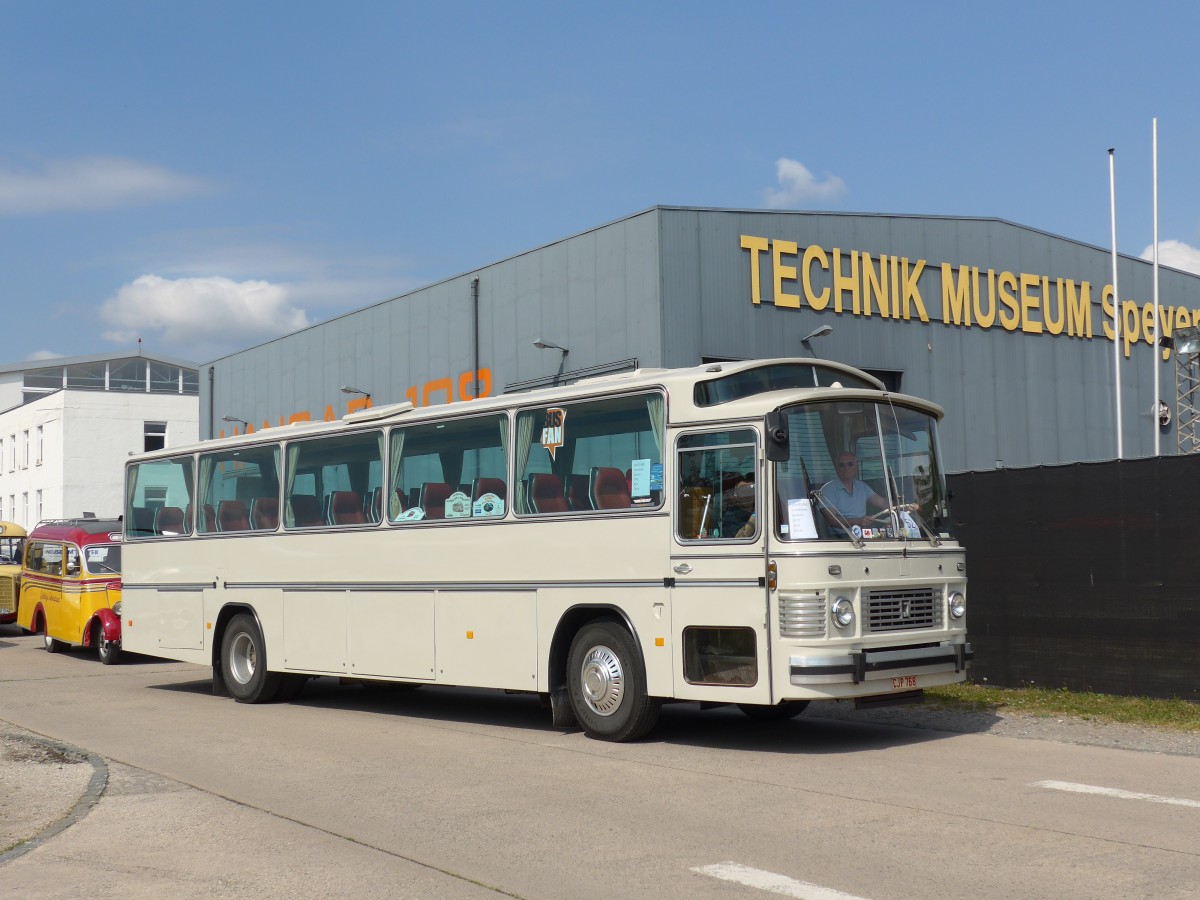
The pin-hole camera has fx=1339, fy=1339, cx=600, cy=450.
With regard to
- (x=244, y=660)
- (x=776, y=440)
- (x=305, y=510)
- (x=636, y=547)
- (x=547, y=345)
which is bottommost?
(x=244, y=660)

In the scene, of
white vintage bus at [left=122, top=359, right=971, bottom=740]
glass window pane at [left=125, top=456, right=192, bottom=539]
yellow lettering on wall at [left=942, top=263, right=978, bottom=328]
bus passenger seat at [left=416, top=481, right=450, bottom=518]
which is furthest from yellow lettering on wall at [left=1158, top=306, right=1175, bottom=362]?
bus passenger seat at [left=416, top=481, right=450, bottom=518]

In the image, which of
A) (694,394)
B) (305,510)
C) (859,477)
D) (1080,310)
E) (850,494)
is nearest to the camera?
(850,494)

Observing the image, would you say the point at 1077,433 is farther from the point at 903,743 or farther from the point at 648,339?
the point at 903,743

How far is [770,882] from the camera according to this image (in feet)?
20.8

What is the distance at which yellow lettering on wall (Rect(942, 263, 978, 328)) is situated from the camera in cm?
3109

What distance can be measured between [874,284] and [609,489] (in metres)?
19.4

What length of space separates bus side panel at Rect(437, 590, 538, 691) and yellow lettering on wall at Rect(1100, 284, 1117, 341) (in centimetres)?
2711

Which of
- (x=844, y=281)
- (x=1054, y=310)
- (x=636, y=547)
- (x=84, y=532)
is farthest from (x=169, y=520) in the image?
(x=1054, y=310)

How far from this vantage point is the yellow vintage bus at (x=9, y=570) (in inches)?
1170

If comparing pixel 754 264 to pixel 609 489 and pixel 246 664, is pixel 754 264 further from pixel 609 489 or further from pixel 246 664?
pixel 609 489

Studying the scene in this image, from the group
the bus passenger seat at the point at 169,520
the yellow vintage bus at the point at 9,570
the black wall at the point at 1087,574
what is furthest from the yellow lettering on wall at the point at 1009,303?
the yellow vintage bus at the point at 9,570

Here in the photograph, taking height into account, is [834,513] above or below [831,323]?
below

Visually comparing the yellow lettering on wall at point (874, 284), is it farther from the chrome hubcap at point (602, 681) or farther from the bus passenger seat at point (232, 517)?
the chrome hubcap at point (602, 681)

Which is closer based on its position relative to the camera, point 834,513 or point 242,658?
point 834,513
